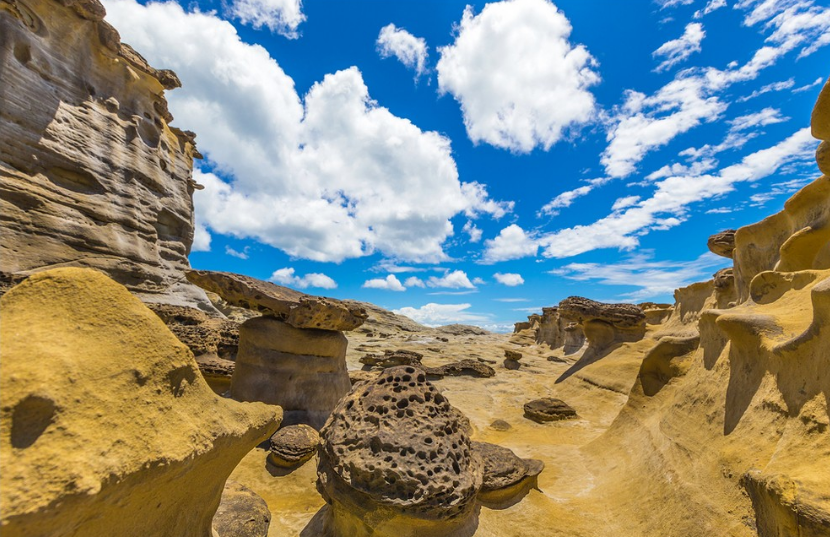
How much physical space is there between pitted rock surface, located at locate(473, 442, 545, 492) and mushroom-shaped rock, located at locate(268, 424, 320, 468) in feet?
8.25

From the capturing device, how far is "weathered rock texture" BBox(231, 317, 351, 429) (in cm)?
605

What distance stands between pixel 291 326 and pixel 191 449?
498cm

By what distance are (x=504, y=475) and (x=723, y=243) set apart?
12.2m

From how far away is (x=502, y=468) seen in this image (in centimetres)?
391

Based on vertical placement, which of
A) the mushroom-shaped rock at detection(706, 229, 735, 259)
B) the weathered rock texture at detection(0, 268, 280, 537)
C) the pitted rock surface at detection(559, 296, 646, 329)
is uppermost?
the mushroom-shaped rock at detection(706, 229, 735, 259)

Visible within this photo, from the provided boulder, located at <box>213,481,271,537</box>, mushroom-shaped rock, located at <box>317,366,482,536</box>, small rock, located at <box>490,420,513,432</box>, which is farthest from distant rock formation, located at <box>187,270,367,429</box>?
small rock, located at <box>490,420,513,432</box>

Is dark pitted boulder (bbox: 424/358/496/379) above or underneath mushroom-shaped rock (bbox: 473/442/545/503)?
above

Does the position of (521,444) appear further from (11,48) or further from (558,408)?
(11,48)

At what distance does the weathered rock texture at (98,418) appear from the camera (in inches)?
39.2

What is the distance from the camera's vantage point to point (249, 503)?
10.8ft

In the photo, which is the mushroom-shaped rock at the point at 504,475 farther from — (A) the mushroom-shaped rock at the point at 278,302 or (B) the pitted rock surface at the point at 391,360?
(B) the pitted rock surface at the point at 391,360

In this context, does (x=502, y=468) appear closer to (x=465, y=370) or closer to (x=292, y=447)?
(x=292, y=447)

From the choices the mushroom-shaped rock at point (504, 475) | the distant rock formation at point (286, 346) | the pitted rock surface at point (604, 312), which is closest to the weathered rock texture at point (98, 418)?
the mushroom-shaped rock at point (504, 475)

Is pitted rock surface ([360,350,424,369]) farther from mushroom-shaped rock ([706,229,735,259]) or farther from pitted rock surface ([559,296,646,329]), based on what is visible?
mushroom-shaped rock ([706,229,735,259])
